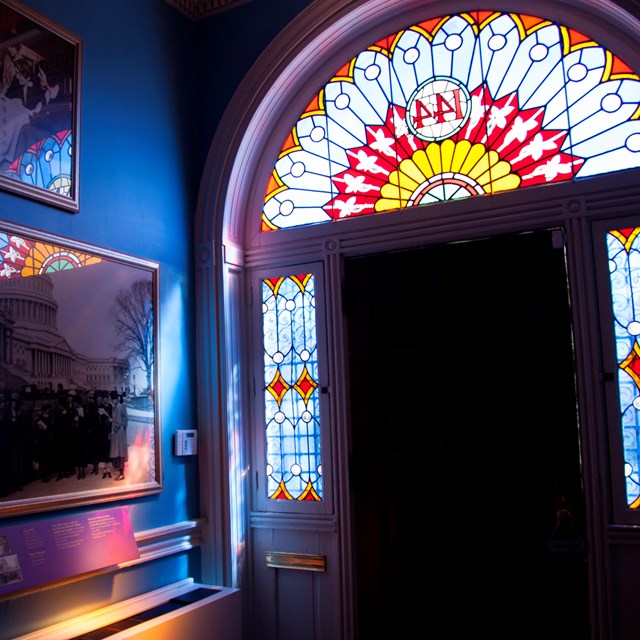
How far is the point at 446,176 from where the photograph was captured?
12.2 feet

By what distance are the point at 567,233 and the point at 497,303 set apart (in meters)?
0.45

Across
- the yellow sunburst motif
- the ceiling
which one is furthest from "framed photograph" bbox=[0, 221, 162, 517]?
the ceiling

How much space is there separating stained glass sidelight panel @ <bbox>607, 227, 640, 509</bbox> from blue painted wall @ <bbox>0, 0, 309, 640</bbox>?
82.2 inches

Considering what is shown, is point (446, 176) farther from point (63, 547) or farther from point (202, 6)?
point (63, 547)

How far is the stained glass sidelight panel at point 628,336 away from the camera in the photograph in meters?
3.22

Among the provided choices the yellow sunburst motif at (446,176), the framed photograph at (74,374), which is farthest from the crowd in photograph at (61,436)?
the yellow sunburst motif at (446,176)

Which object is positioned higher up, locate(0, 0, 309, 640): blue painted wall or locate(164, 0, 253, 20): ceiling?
locate(164, 0, 253, 20): ceiling

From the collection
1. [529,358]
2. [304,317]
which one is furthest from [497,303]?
[304,317]

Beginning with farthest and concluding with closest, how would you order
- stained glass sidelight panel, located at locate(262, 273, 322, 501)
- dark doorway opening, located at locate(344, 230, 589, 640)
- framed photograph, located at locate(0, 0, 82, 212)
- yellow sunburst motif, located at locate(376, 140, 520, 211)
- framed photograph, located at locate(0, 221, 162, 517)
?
stained glass sidelight panel, located at locate(262, 273, 322, 501) → yellow sunburst motif, located at locate(376, 140, 520, 211) → dark doorway opening, located at locate(344, 230, 589, 640) → framed photograph, located at locate(0, 0, 82, 212) → framed photograph, located at locate(0, 221, 162, 517)

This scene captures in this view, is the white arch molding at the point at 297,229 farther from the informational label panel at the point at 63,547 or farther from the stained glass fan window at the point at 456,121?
the informational label panel at the point at 63,547

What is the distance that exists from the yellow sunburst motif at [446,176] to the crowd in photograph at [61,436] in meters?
1.73

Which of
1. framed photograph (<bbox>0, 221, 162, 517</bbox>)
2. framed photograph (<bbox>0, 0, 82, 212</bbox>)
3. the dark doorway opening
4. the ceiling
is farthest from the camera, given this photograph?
the ceiling

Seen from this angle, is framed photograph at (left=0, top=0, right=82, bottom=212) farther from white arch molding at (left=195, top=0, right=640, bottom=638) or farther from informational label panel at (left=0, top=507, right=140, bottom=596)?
informational label panel at (left=0, top=507, right=140, bottom=596)

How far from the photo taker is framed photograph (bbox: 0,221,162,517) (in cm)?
286
